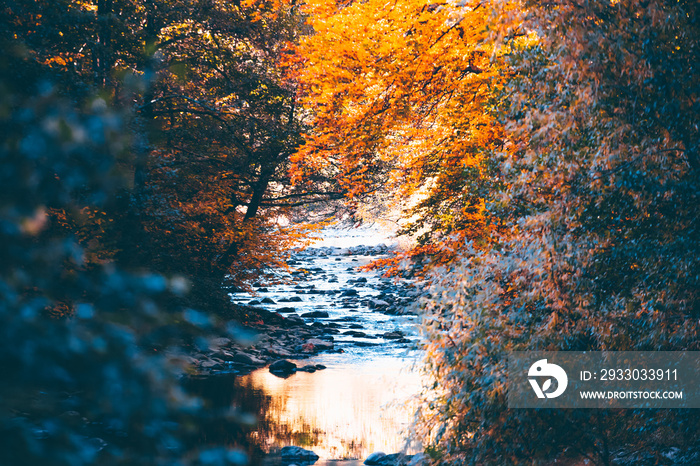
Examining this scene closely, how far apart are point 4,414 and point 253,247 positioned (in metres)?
14.2

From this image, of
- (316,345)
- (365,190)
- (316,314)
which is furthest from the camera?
(316,314)

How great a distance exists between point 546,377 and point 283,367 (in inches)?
398

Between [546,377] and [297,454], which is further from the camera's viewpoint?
[297,454]

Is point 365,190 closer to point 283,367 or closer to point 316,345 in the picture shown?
point 283,367

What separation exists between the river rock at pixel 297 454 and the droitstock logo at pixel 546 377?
15.4 ft

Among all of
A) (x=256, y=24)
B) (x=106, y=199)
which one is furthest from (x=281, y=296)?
(x=106, y=199)

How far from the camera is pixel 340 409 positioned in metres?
12.2

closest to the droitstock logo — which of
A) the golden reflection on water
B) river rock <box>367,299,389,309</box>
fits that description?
the golden reflection on water

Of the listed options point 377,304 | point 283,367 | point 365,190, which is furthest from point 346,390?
point 377,304

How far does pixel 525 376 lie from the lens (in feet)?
19.8

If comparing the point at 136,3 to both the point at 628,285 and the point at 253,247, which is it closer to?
the point at 253,247

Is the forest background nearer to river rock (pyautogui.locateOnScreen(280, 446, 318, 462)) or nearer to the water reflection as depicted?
the water reflection

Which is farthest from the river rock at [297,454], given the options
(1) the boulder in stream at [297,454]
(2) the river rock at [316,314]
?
(2) the river rock at [316,314]

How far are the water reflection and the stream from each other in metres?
0.02
